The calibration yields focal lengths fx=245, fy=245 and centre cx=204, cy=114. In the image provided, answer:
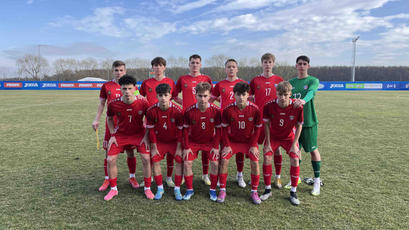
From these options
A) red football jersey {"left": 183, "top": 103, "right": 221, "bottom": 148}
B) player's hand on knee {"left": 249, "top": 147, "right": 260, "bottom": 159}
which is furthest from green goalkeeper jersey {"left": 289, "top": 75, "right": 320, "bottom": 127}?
red football jersey {"left": 183, "top": 103, "right": 221, "bottom": 148}

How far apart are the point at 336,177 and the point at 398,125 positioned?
20.3 ft

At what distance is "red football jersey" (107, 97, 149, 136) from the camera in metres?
3.42

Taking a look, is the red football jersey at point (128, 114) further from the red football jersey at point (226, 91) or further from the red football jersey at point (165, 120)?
the red football jersey at point (226, 91)

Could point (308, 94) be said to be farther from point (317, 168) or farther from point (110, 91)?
point (110, 91)

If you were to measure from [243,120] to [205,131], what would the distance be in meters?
0.55

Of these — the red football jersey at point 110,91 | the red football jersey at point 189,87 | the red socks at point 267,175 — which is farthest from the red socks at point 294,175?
the red football jersey at point 110,91

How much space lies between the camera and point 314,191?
136 inches

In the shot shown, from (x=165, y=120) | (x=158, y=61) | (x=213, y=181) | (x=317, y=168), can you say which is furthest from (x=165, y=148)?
(x=317, y=168)

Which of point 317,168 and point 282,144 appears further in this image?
point 317,168

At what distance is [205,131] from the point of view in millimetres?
3420

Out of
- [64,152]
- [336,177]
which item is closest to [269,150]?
[336,177]

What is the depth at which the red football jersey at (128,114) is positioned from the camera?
3416 millimetres

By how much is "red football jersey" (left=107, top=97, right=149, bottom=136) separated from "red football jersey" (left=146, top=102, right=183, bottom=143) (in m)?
0.18

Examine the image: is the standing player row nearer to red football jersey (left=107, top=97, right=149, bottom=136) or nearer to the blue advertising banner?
red football jersey (left=107, top=97, right=149, bottom=136)
